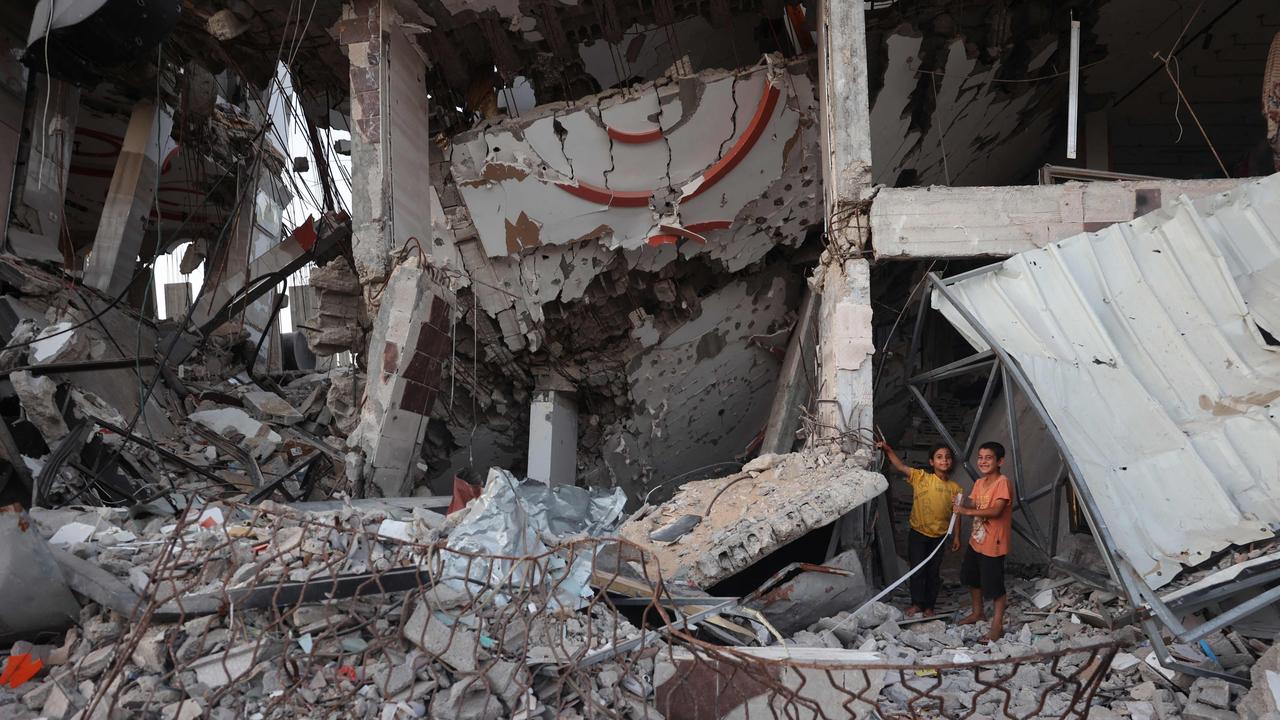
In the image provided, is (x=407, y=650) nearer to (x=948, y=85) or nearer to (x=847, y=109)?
(x=847, y=109)

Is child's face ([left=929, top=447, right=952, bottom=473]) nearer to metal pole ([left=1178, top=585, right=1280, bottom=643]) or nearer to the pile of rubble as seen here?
the pile of rubble

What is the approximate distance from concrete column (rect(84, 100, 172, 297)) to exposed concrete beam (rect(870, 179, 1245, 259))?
855cm

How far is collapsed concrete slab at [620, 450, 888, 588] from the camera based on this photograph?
189 inches

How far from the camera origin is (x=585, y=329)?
8.71 m

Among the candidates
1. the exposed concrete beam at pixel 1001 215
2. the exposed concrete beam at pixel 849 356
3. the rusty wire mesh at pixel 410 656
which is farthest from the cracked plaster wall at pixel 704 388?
the rusty wire mesh at pixel 410 656

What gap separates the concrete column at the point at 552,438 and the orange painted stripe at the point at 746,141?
8.79 feet

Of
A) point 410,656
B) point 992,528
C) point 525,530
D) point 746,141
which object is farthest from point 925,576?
point 746,141

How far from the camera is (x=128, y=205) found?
9.77 meters

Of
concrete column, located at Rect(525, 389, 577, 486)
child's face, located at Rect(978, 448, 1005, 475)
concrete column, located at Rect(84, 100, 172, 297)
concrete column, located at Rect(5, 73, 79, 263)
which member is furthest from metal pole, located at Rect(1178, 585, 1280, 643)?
concrete column, located at Rect(84, 100, 172, 297)

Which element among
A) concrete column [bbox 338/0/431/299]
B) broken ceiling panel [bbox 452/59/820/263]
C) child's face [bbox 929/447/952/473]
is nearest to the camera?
child's face [bbox 929/447/952/473]

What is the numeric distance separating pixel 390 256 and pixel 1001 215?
4.69 m

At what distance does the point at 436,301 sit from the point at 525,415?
2816 mm

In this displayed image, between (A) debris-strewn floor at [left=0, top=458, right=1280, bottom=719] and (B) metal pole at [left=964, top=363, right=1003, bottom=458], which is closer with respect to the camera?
(A) debris-strewn floor at [left=0, top=458, right=1280, bottom=719]

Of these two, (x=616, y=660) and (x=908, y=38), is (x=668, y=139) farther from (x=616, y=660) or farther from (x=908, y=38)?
(x=616, y=660)
